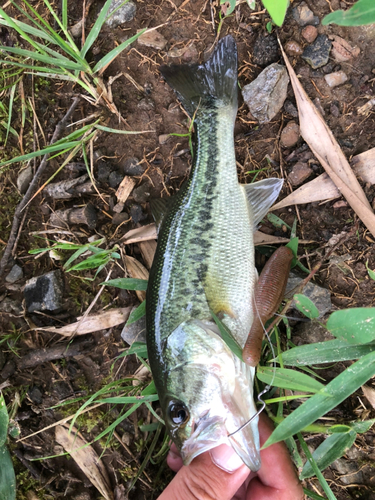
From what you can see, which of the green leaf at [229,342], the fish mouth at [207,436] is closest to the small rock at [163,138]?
the green leaf at [229,342]

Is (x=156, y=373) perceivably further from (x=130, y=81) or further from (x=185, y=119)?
(x=130, y=81)

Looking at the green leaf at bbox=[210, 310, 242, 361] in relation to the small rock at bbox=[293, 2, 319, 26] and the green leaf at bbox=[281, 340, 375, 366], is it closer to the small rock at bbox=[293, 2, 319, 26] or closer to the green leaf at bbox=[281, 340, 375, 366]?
the green leaf at bbox=[281, 340, 375, 366]

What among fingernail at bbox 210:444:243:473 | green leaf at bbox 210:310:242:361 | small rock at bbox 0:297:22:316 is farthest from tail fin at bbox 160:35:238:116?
fingernail at bbox 210:444:243:473

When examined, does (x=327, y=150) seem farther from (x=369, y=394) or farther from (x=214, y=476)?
(x=214, y=476)

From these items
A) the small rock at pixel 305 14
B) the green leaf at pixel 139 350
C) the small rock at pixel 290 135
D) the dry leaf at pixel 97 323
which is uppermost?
the small rock at pixel 305 14

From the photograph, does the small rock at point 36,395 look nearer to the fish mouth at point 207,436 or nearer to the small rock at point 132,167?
the fish mouth at point 207,436

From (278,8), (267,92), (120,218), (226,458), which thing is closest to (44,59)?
(120,218)

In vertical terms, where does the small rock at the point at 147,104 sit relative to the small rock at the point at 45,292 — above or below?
above
